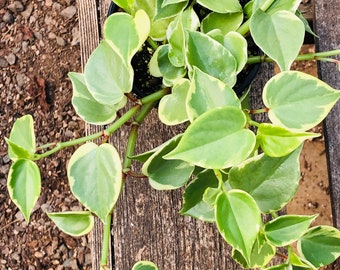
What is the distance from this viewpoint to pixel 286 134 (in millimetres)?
539

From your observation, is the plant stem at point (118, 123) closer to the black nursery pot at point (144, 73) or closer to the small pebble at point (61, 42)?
the black nursery pot at point (144, 73)

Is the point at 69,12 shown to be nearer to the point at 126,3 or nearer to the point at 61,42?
the point at 61,42

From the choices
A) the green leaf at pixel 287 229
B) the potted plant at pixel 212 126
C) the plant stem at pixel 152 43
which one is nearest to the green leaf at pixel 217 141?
the potted plant at pixel 212 126

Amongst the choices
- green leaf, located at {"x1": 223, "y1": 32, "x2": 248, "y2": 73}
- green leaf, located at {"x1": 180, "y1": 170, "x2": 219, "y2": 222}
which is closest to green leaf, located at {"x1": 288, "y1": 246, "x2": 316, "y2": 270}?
green leaf, located at {"x1": 180, "y1": 170, "x2": 219, "y2": 222}

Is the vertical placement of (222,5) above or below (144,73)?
above

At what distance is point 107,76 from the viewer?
0.67 m

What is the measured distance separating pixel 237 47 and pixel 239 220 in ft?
0.67

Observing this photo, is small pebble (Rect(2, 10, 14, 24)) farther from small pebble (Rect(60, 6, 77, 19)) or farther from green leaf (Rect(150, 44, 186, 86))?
green leaf (Rect(150, 44, 186, 86))

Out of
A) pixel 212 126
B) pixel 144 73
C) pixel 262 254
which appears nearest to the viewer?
pixel 212 126

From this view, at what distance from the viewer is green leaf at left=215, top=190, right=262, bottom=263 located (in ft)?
1.82

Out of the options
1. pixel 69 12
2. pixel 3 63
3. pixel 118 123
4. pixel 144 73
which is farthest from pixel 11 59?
pixel 118 123

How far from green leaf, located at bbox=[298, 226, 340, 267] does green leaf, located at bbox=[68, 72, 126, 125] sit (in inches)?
10.7

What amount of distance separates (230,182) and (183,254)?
0.23 metres

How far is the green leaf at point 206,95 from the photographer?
1.88ft
